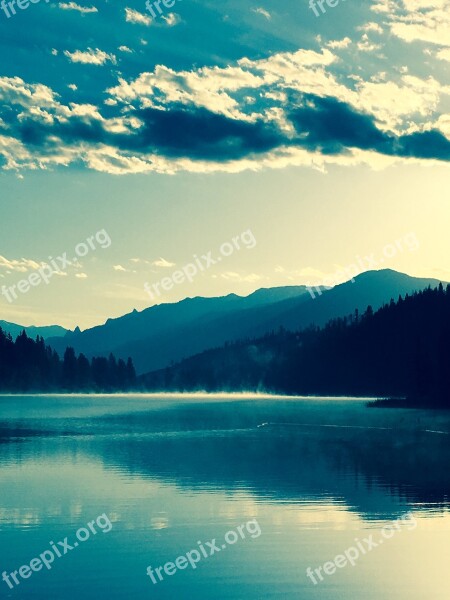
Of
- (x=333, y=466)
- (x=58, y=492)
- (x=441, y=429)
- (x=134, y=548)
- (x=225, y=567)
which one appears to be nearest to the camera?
(x=225, y=567)

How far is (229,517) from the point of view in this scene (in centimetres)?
4256

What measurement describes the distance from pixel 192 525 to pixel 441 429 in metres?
87.4

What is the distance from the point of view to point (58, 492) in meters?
52.2

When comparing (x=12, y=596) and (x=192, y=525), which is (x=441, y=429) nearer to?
(x=192, y=525)

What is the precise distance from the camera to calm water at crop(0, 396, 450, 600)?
29859 millimetres

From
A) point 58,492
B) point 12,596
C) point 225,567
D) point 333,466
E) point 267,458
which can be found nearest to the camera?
point 12,596

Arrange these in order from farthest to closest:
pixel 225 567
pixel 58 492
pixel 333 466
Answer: pixel 333 466
pixel 58 492
pixel 225 567

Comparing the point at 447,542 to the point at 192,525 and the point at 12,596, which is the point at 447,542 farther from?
the point at 12,596

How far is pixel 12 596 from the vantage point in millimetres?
27859

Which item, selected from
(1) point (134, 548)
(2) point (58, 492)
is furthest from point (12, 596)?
(2) point (58, 492)

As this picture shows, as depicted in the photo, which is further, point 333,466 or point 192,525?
point 333,466

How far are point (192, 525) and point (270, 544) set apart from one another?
5.54 metres

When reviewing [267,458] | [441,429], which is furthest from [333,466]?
[441,429]

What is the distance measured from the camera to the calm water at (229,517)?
29.9m
